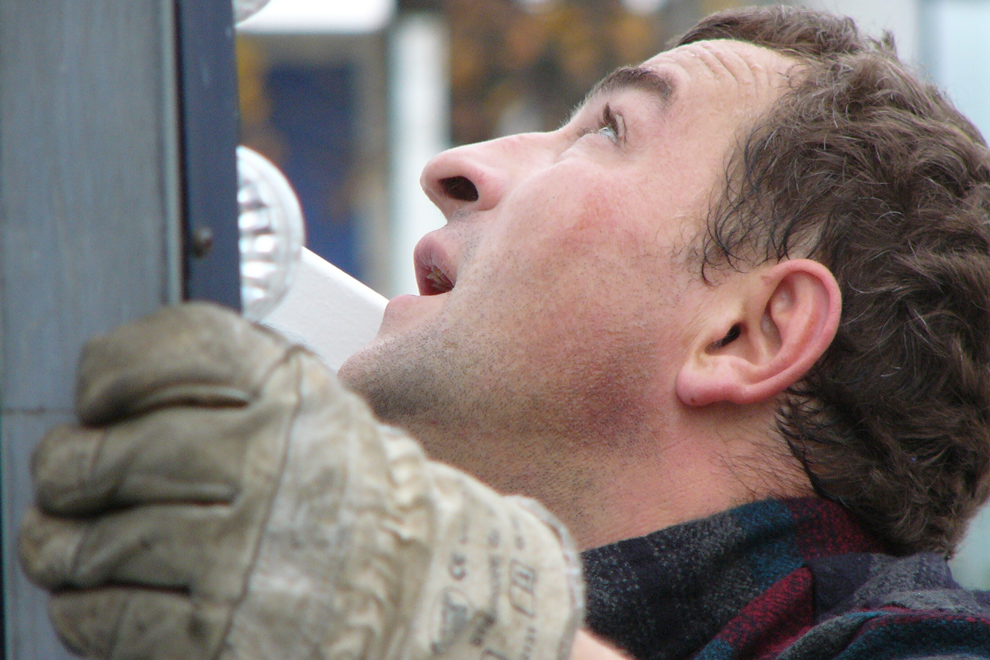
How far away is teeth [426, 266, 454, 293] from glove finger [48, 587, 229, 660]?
111 cm

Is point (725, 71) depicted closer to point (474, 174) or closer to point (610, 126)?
point (610, 126)

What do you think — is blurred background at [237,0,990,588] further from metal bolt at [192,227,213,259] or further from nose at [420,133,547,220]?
metal bolt at [192,227,213,259]

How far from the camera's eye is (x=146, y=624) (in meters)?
0.67

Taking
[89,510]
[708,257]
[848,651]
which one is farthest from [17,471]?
[708,257]

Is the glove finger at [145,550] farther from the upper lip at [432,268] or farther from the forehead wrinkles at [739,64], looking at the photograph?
the forehead wrinkles at [739,64]

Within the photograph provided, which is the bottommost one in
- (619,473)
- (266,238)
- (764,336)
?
(619,473)

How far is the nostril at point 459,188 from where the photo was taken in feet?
5.80

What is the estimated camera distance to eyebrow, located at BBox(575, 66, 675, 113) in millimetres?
1772

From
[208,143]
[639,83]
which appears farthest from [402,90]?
[208,143]

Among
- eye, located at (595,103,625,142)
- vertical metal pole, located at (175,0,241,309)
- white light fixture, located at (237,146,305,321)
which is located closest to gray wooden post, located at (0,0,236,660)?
vertical metal pole, located at (175,0,241,309)

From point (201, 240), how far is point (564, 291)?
0.86 meters

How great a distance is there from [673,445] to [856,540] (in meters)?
0.34

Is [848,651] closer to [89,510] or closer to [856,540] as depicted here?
[856,540]

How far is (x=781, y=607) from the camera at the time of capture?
4.47 ft
